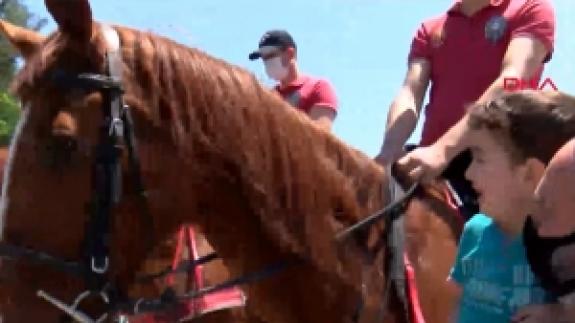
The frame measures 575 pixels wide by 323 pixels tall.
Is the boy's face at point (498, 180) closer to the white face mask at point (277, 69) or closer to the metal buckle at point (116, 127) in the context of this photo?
the metal buckle at point (116, 127)

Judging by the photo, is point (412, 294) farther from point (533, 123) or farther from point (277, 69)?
point (277, 69)

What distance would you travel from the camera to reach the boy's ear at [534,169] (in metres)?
2.56

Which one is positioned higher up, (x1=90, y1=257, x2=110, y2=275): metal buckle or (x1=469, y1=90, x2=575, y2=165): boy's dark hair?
(x1=469, y1=90, x2=575, y2=165): boy's dark hair

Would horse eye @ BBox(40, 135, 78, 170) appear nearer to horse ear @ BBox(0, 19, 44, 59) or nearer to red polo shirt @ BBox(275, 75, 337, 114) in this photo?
horse ear @ BBox(0, 19, 44, 59)

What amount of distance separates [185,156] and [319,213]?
0.50 metres

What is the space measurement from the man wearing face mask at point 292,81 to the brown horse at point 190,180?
387 cm

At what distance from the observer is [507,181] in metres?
2.61

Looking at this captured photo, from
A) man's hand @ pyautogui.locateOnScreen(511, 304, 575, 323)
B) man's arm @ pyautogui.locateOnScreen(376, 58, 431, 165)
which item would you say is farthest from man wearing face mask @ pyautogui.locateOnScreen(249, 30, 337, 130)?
man's hand @ pyautogui.locateOnScreen(511, 304, 575, 323)

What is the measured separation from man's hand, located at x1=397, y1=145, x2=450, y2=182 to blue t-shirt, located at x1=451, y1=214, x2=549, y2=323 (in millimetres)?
342

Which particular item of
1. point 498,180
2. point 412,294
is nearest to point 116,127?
point 412,294

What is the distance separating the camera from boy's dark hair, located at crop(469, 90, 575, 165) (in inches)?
100

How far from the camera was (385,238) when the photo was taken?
133 inches

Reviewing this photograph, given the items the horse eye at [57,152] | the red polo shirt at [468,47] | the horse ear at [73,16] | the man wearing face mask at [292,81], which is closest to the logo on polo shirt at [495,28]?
the red polo shirt at [468,47]

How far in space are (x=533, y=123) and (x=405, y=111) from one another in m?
1.73
